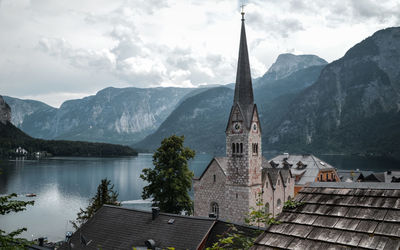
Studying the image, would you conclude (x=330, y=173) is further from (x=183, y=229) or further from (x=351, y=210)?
(x=351, y=210)

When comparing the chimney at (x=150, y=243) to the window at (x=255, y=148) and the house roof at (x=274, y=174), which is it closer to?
the window at (x=255, y=148)

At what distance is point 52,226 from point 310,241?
197 feet

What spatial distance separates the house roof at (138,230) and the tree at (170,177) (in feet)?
32.9

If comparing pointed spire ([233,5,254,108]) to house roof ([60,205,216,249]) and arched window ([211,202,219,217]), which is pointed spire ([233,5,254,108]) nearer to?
arched window ([211,202,219,217])

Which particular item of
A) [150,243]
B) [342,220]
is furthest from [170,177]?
[342,220]

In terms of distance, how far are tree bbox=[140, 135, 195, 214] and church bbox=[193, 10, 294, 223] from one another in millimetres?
2917

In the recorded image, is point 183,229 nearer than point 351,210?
No

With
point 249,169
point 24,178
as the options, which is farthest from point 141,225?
point 24,178

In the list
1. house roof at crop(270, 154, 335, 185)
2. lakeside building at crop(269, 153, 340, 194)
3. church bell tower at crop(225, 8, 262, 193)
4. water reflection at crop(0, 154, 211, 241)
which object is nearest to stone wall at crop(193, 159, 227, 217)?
church bell tower at crop(225, 8, 262, 193)

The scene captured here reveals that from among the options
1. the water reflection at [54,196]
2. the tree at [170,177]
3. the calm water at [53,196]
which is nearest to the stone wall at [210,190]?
the tree at [170,177]

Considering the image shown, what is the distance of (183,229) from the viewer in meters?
23.0

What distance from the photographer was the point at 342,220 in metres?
6.24

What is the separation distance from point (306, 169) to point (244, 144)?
31157 mm

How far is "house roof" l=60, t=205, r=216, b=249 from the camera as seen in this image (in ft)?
73.6
